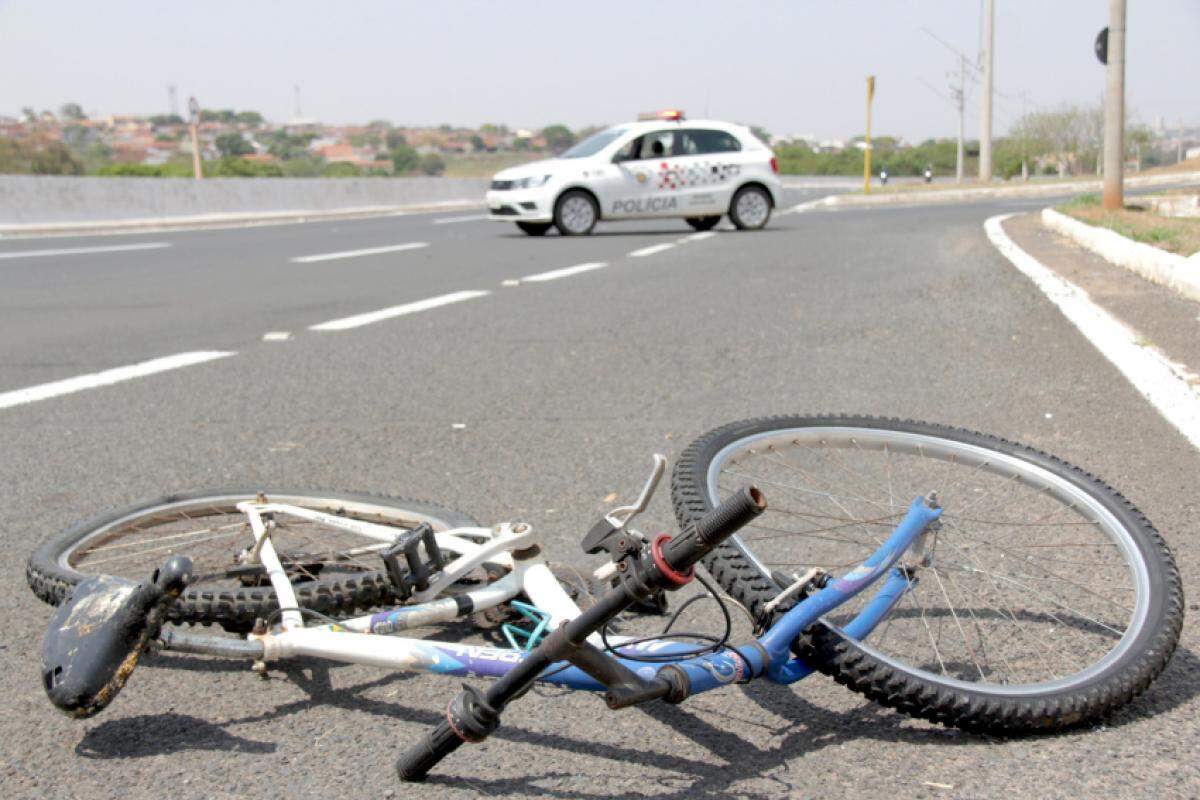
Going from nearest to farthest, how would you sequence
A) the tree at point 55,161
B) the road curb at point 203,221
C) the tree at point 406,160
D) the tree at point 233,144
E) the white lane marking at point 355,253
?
the white lane marking at point 355,253, the road curb at point 203,221, the tree at point 55,161, the tree at point 406,160, the tree at point 233,144

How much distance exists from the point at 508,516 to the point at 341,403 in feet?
6.22

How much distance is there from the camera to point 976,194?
36.2 meters

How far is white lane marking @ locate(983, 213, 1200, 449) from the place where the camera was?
5.00 m

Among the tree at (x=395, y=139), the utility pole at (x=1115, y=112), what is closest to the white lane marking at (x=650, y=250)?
the utility pole at (x=1115, y=112)

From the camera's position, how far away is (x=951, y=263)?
11.3 m

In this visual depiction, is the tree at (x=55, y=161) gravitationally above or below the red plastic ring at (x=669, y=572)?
above

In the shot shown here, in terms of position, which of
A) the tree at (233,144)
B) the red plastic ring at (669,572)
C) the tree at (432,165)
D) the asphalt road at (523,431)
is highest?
the tree at (233,144)

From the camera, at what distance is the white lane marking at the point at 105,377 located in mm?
5617

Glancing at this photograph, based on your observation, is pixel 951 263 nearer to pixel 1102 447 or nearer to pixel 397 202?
pixel 1102 447

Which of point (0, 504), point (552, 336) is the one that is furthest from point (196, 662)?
point (552, 336)

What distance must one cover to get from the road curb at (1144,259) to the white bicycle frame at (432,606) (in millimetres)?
6162

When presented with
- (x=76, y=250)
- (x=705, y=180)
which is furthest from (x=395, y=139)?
(x=76, y=250)

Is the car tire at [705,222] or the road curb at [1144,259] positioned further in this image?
the car tire at [705,222]

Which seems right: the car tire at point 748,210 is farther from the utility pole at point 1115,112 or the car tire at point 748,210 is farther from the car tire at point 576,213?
the utility pole at point 1115,112
